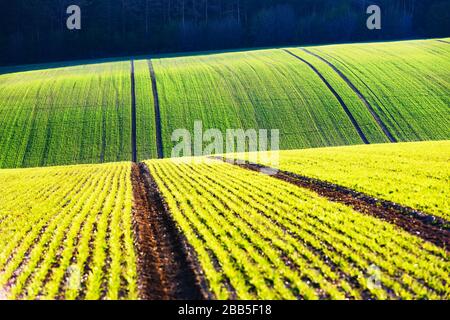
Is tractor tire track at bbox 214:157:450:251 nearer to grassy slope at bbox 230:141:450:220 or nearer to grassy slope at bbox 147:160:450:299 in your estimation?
grassy slope at bbox 230:141:450:220

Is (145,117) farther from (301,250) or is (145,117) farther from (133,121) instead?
(301,250)

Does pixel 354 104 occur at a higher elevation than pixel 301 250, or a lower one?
higher

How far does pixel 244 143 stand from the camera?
54.5 meters

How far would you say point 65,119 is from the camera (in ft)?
192

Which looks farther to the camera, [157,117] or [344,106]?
[344,106]

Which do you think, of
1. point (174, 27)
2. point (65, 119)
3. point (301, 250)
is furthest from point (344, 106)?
point (174, 27)

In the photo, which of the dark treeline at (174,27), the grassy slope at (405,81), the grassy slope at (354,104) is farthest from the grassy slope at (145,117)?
the dark treeline at (174,27)

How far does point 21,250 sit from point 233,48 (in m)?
103

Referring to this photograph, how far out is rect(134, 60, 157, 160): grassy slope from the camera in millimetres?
51875

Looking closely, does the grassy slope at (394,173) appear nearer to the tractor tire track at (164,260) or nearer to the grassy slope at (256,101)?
the tractor tire track at (164,260)

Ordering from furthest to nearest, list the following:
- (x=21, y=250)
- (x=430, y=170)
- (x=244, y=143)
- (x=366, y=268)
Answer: (x=244, y=143)
(x=430, y=170)
(x=21, y=250)
(x=366, y=268)

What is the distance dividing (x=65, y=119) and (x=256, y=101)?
3072cm

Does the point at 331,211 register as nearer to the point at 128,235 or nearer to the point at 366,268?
the point at 366,268

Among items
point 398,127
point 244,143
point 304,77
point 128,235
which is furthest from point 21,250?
point 304,77
